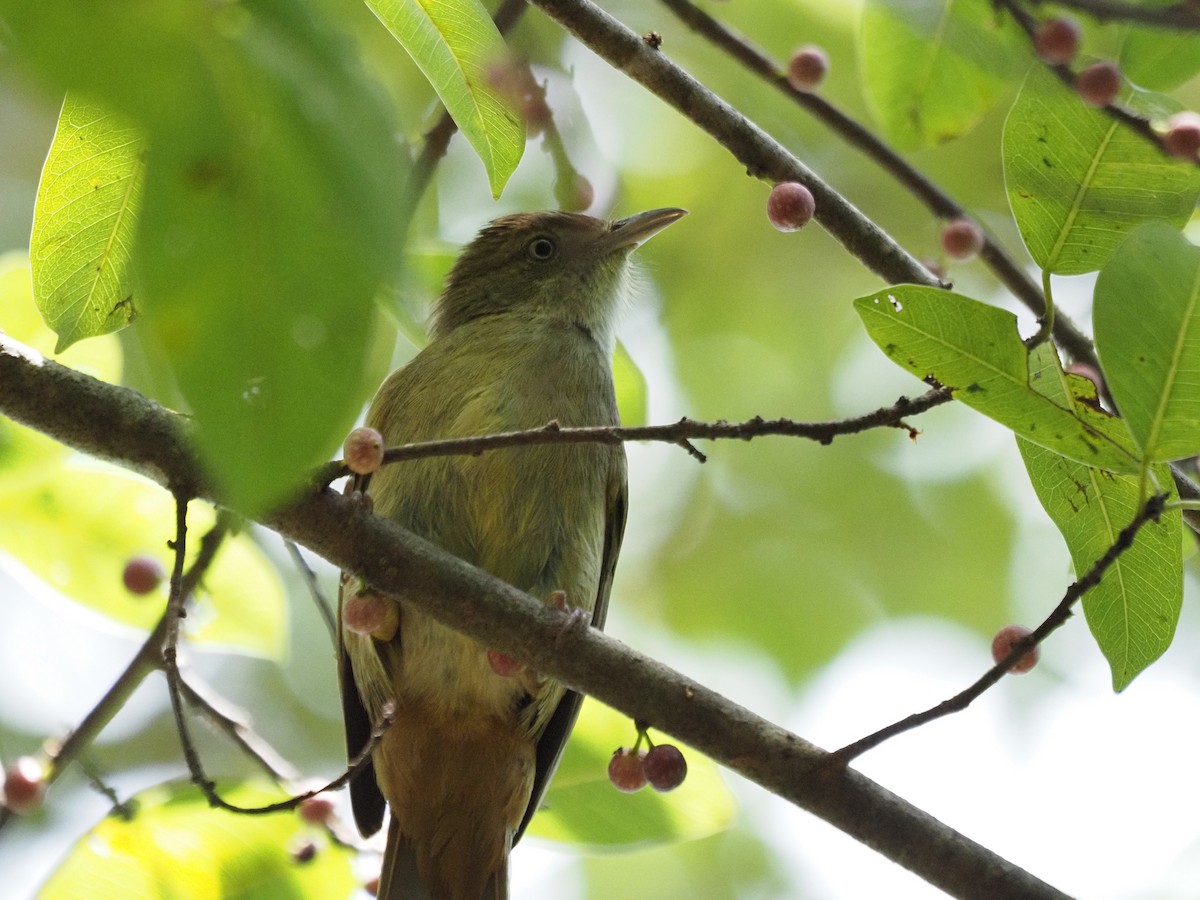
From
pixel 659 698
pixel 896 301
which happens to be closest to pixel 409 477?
pixel 659 698

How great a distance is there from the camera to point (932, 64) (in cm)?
368

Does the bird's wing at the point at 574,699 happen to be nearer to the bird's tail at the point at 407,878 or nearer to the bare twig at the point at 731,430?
the bird's tail at the point at 407,878

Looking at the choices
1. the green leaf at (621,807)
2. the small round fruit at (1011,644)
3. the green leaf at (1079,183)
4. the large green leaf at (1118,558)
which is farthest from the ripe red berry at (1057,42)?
the green leaf at (621,807)

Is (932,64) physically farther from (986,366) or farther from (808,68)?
(986,366)

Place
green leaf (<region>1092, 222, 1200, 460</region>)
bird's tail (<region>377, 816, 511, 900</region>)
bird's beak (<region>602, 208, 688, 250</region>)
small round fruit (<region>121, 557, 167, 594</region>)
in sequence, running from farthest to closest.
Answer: bird's beak (<region>602, 208, 688, 250</region>) < bird's tail (<region>377, 816, 511, 900</region>) < small round fruit (<region>121, 557, 167, 594</region>) < green leaf (<region>1092, 222, 1200, 460</region>)

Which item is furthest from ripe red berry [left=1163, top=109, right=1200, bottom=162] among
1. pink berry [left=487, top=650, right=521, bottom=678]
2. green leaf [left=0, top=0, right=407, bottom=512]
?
green leaf [left=0, top=0, right=407, bottom=512]

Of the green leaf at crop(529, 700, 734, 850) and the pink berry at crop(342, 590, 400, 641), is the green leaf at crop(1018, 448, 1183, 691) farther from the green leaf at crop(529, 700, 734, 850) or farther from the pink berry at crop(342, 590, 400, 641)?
the pink berry at crop(342, 590, 400, 641)

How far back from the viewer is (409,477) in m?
3.80

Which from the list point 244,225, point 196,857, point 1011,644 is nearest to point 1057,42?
point 1011,644

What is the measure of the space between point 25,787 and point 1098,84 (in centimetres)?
307

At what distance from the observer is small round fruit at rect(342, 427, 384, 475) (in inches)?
97.9

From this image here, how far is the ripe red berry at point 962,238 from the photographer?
144 inches

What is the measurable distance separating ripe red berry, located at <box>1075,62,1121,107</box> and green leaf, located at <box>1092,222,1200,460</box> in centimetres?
88

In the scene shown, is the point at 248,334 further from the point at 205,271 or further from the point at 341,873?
the point at 341,873
